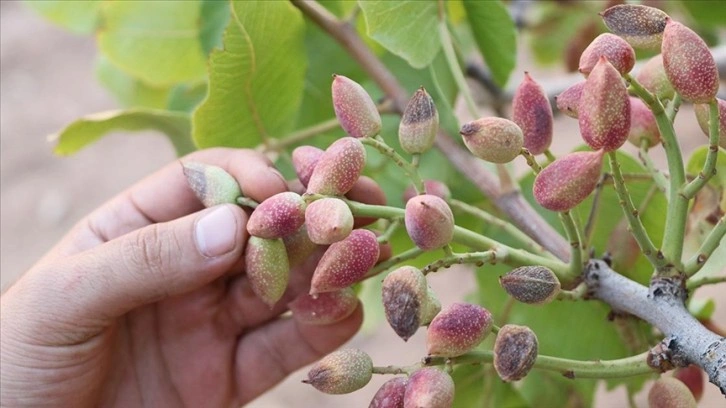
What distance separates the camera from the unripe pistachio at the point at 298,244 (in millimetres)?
697

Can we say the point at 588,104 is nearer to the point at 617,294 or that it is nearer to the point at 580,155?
the point at 580,155

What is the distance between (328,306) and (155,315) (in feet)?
1.05

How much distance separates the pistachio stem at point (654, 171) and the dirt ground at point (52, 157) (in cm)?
195

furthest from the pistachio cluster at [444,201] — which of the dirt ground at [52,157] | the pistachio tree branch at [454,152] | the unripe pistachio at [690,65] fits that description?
the dirt ground at [52,157]

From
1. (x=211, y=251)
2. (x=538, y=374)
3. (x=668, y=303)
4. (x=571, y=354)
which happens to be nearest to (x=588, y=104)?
(x=668, y=303)

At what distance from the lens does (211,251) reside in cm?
73

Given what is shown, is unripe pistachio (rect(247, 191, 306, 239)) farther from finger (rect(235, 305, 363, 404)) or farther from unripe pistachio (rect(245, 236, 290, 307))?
finger (rect(235, 305, 363, 404))

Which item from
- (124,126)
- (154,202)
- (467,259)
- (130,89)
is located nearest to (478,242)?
(467,259)

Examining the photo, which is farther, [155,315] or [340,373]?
[155,315]

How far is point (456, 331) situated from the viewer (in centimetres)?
57

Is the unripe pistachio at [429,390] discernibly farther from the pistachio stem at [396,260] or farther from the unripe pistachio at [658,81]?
the unripe pistachio at [658,81]

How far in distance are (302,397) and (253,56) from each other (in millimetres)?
1907

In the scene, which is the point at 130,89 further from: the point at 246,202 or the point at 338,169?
the point at 338,169

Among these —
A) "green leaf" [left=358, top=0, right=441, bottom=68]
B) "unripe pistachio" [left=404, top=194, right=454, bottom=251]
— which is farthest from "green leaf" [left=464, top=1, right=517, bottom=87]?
"unripe pistachio" [left=404, top=194, right=454, bottom=251]
